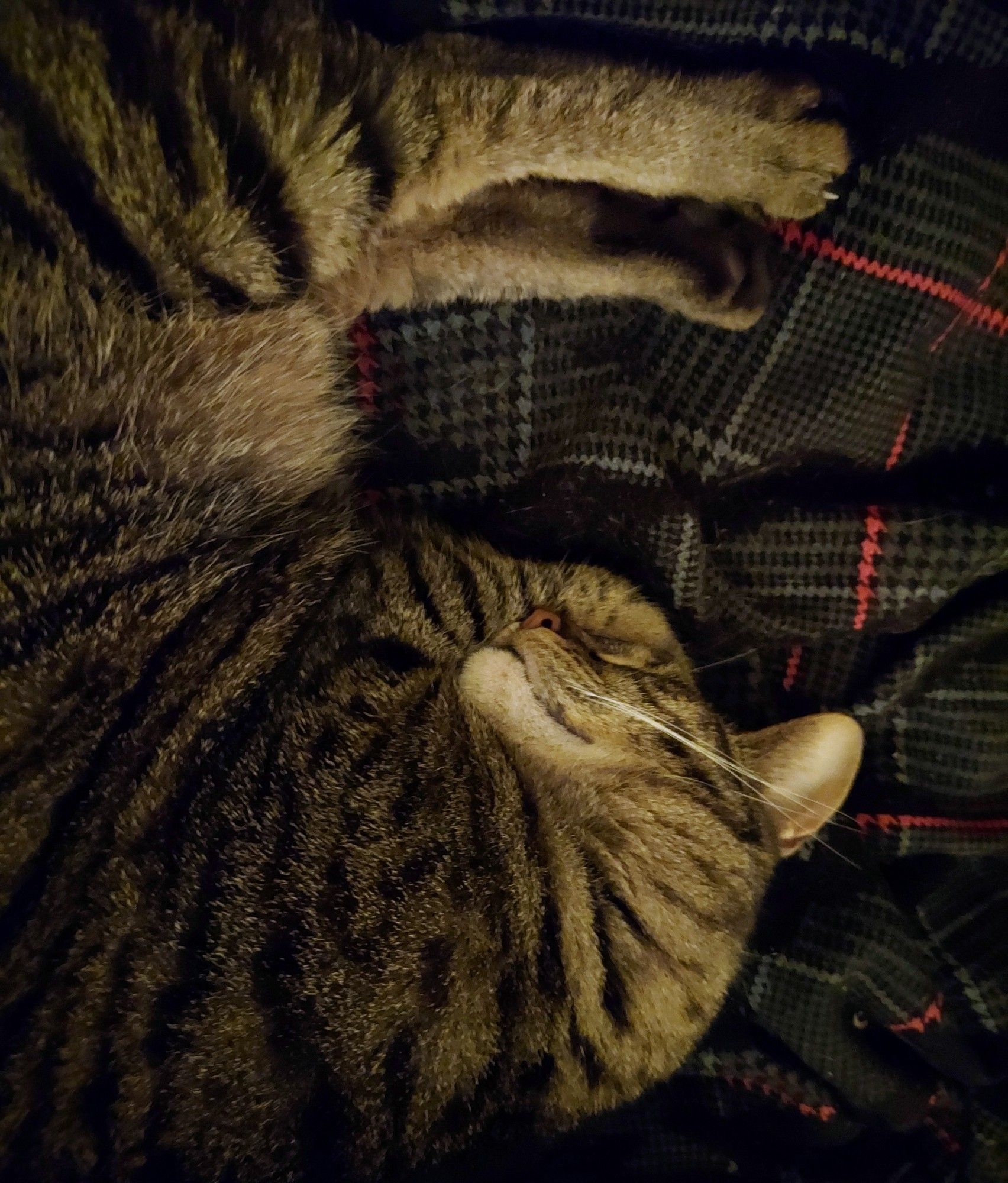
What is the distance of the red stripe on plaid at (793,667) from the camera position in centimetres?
148

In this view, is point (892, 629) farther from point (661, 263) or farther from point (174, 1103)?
point (174, 1103)

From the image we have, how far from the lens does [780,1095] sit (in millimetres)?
1538

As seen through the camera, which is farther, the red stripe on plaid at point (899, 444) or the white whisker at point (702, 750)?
the red stripe on plaid at point (899, 444)

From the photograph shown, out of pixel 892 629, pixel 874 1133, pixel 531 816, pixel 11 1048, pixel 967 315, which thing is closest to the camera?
pixel 11 1048

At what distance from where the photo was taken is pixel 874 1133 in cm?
152

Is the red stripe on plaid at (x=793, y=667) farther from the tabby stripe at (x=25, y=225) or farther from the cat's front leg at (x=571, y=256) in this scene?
the tabby stripe at (x=25, y=225)

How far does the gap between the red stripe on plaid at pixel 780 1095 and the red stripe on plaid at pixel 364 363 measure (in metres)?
1.35

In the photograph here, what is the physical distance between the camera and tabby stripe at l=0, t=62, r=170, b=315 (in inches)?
31.9

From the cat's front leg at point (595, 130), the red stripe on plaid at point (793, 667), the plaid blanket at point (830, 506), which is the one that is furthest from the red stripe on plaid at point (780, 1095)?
the cat's front leg at point (595, 130)

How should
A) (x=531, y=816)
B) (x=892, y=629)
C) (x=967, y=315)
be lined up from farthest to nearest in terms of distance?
(x=892, y=629), (x=967, y=315), (x=531, y=816)

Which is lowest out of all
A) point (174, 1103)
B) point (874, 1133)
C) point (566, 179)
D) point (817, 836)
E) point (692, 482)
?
point (874, 1133)

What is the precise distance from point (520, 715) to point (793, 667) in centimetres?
64

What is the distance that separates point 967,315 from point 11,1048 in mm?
1522

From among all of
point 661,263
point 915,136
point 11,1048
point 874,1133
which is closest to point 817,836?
point 874,1133
